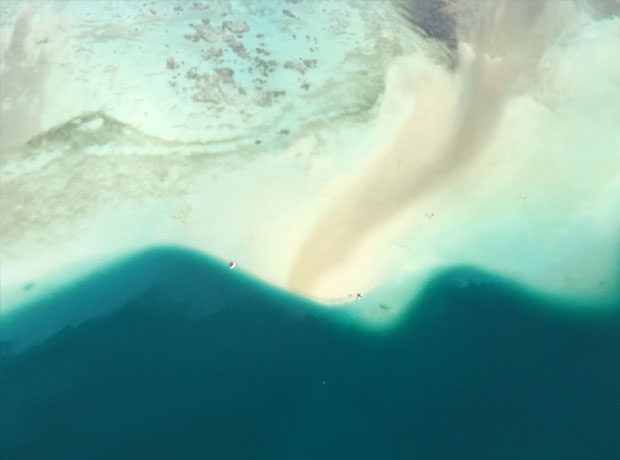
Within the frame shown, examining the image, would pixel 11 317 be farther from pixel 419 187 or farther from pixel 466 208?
pixel 466 208

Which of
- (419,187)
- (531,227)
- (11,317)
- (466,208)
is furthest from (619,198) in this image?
(11,317)

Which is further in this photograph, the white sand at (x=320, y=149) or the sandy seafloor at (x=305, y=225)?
the white sand at (x=320, y=149)

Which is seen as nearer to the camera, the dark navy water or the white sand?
the dark navy water
